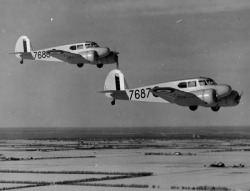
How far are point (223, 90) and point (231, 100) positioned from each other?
1.74 metres

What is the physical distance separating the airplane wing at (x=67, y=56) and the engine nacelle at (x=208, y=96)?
12.0 m

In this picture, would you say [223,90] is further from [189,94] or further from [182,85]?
[182,85]

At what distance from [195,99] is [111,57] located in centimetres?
930

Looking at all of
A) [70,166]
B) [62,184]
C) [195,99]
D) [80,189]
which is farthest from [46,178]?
[195,99]

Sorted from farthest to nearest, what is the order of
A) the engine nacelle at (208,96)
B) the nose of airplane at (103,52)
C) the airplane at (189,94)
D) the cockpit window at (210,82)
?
the cockpit window at (210,82), the nose of airplane at (103,52), the airplane at (189,94), the engine nacelle at (208,96)

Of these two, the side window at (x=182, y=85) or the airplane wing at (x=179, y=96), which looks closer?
the airplane wing at (x=179, y=96)

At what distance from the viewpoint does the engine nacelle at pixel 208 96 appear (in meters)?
58.4

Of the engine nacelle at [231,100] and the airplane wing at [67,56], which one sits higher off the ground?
the airplane wing at [67,56]

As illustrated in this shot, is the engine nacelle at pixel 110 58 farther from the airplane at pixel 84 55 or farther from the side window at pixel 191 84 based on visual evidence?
the side window at pixel 191 84

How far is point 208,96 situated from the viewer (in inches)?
2309

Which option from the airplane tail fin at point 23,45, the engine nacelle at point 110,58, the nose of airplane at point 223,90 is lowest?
the nose of airplane at point 223,90

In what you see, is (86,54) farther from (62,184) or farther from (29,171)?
(62,184)

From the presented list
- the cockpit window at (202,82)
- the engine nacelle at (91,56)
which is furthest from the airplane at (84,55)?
the cockpit window at (202,82)

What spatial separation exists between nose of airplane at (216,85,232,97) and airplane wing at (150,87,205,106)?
2.22 metres
